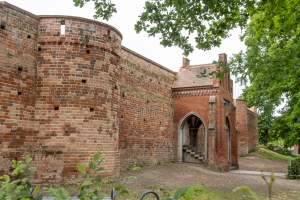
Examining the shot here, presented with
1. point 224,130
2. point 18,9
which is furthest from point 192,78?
point 18,9

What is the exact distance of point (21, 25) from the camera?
9875 millimetres

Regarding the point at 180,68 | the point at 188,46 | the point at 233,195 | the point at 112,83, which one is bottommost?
the point at 233,195

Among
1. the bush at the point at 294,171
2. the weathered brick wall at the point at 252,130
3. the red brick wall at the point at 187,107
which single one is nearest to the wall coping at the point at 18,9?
the red brick wall at the point at 187,107

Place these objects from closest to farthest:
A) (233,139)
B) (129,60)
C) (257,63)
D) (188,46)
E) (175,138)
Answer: (257,63) < (188,46) < (129,60) < (175,138) < (233,139)

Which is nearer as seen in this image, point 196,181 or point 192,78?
point 196,181

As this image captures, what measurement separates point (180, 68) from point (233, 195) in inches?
580

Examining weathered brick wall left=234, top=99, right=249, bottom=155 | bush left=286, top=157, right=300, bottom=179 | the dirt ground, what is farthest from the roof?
weathered brick wall left=234, top=99, right=249, bottom=155

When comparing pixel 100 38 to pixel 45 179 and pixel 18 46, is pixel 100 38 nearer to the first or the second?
pixel 18 46

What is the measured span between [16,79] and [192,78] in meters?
14.4

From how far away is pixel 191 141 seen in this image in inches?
928

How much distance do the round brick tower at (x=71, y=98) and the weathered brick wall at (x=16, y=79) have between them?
320mm

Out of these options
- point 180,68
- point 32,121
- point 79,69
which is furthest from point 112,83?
point 180,68

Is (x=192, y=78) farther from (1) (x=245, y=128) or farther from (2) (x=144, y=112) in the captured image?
(1) (x=245, y=128)

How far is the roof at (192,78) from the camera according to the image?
2042cm
